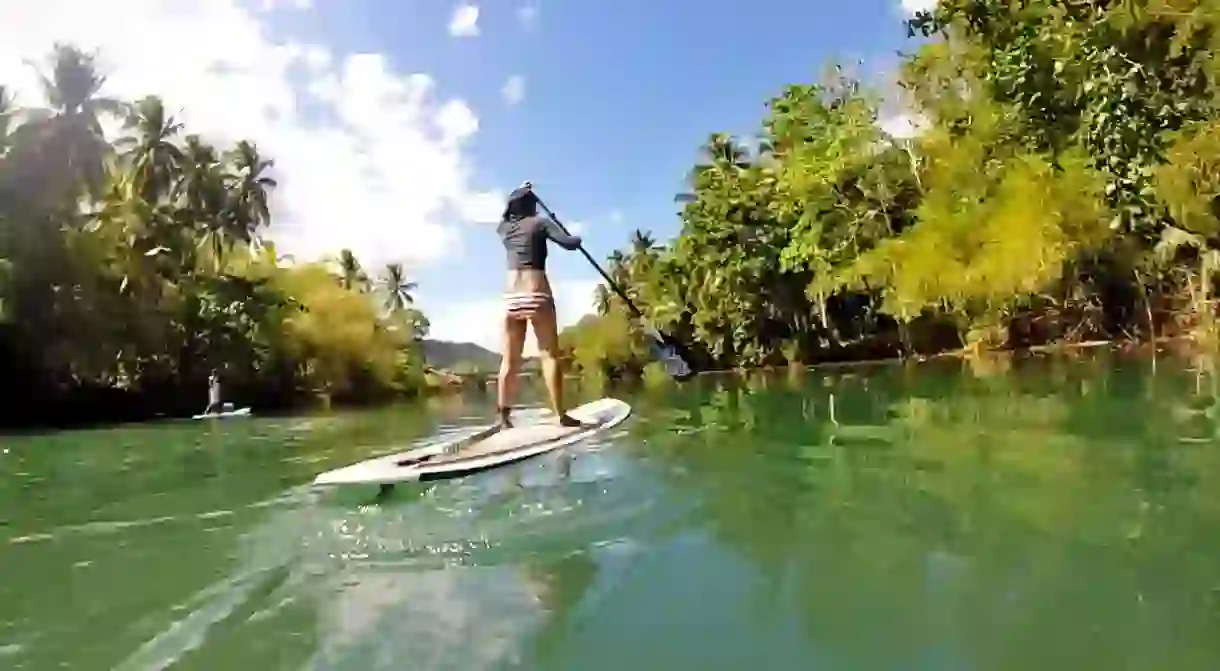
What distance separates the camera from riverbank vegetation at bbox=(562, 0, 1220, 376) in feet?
78.1

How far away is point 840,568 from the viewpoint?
14.2ft

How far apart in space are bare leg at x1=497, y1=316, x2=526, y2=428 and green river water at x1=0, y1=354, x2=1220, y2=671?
2.28 ft

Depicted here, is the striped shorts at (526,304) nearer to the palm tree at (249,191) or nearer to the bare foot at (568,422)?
the bare foot at (568,422)

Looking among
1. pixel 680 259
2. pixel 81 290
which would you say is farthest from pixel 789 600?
pixel 680 259

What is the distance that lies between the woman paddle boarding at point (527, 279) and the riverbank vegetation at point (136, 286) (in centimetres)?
2805

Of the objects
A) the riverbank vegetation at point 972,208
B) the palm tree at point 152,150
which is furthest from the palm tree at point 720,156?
the palm tree at point 152,150

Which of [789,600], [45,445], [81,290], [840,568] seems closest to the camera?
[789,600]

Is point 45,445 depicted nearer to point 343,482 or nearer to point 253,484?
point 253,484

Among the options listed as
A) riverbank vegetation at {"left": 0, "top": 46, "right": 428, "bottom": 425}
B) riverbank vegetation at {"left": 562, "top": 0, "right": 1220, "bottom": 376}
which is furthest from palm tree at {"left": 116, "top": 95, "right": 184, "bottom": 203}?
riverbank vegetation at {"left": 562, "top": 0, "right": 1220, "bottom": 376}

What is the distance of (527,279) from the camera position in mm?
8453

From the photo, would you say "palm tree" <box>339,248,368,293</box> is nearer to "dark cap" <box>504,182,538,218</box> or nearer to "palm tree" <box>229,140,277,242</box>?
"palm tree" <box>229,140,277,242</box>

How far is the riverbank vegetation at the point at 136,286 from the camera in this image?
32.5m

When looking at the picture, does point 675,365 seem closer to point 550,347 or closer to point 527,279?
point 550,347

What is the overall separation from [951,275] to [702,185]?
2002cm
